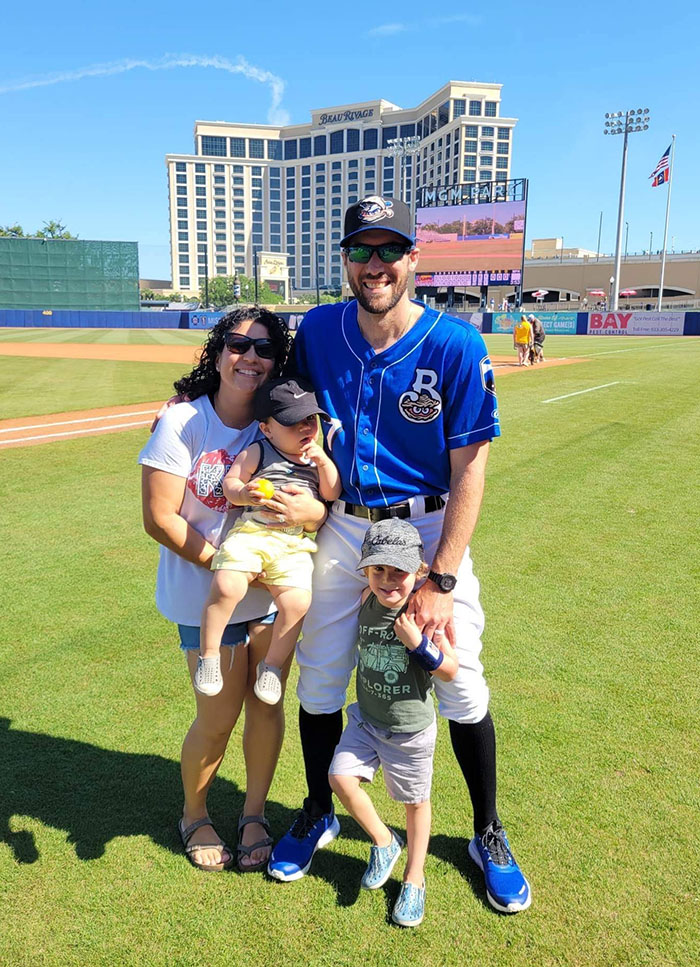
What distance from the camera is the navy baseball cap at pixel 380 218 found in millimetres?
2508

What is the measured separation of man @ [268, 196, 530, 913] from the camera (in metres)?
2.54

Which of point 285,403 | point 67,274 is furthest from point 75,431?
point 67,274

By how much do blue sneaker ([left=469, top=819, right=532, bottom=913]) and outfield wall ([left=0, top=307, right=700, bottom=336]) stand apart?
3288cm

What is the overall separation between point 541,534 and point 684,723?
3.09 m

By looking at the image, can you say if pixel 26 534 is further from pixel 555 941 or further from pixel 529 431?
pixel 529 431

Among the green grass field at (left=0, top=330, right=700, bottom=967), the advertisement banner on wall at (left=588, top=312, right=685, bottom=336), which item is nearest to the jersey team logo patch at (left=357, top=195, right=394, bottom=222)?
the green grass field at (left=0, top=330, right=700, bottom=967)

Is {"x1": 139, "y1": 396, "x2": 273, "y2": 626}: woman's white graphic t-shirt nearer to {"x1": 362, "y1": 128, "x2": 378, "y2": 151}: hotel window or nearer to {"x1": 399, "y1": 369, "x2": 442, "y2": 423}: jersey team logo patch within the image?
{"x1": 399, "y1": 369, "x2": 442, "y2": 423}: jersey team logo patch

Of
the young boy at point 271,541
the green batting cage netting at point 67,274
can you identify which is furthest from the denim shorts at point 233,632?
the green batting cage netting at point 67,274

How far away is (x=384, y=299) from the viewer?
2.53 meters

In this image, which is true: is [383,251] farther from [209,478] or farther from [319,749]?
[319,749]

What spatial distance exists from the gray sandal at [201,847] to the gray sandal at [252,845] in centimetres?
4

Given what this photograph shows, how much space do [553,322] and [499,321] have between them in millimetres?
3882

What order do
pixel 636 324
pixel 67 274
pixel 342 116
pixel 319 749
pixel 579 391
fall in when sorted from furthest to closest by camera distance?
pixel 342 116, pixel 67 274, pixel 636 324, pixel 579 391, pixel 319 749

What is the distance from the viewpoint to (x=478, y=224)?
55.0 meters
